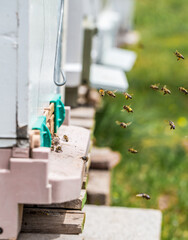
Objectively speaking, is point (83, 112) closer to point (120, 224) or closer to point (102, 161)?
point (102, 161)

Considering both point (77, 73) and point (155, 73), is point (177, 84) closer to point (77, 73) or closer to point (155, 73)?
point (155, 73)

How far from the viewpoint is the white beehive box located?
6.23ft

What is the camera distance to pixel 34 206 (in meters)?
2.42

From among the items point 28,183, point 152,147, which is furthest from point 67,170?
point 152,147

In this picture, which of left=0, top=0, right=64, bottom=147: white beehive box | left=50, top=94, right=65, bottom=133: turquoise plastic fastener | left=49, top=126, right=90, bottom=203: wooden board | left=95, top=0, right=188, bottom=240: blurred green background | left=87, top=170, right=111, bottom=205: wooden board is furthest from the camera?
left=95, top=0, right=188, bottom=240: blurred green background

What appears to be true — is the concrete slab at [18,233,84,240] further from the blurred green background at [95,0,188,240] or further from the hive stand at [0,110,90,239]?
the blurred green background at [95,0,188,240]

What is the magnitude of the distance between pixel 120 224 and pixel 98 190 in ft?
2.23

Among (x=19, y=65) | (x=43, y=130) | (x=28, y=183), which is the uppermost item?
Answer: (x=19, y=65)

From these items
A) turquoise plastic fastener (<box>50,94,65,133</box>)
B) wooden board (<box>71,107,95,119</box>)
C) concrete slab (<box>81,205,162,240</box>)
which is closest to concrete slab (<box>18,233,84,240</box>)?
turquoise plastic fastener (<box>50,94,65,133</box>)

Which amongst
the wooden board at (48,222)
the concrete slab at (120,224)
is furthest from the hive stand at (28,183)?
the concrete slab at (120,224)

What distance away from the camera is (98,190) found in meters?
4.31

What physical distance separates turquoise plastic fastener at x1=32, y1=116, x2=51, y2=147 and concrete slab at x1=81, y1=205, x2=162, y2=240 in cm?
109

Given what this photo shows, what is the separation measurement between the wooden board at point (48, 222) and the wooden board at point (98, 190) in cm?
187

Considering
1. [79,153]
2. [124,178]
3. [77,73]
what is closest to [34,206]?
[79,153]
